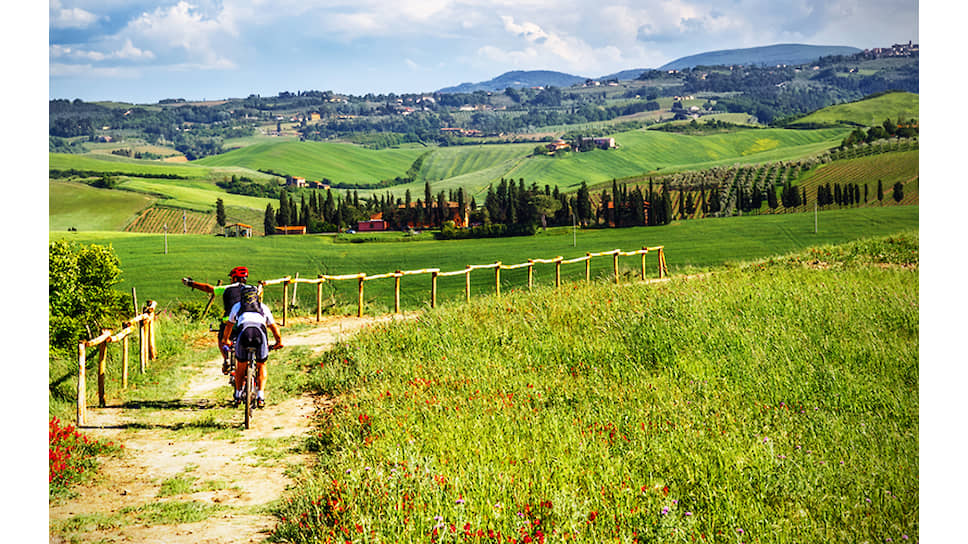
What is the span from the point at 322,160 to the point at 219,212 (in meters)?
9.77

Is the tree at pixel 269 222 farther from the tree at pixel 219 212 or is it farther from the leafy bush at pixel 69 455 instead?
the leafy bush at pixel 69 455

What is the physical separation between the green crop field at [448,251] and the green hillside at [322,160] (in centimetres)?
459

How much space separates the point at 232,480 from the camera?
5.18 metres

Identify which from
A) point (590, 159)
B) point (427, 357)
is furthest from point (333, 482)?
point (590, 159)

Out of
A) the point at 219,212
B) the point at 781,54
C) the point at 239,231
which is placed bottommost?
the point at 239,231

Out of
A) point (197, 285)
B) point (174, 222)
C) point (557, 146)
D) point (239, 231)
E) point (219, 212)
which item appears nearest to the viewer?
point (197, 285)

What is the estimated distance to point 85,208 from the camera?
46.1ft

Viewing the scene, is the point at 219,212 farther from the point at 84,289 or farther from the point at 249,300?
the point at 249,300

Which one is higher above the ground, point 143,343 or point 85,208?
point 85,208

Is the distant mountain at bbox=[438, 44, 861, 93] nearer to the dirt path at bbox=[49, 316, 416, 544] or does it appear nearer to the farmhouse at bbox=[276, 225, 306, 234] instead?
the farmhouse at bbox=[276, 225, 306, 234]

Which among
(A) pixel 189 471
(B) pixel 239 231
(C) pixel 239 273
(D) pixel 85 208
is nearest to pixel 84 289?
(D) pixel 85 208

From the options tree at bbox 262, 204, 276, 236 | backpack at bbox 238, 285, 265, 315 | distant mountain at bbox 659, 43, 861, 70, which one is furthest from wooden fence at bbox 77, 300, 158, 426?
distant mountain at bbox 659, 43, 861, 70

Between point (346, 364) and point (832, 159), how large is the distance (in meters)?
13.9

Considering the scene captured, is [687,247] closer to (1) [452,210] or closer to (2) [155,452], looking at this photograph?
(1) [452,210]
